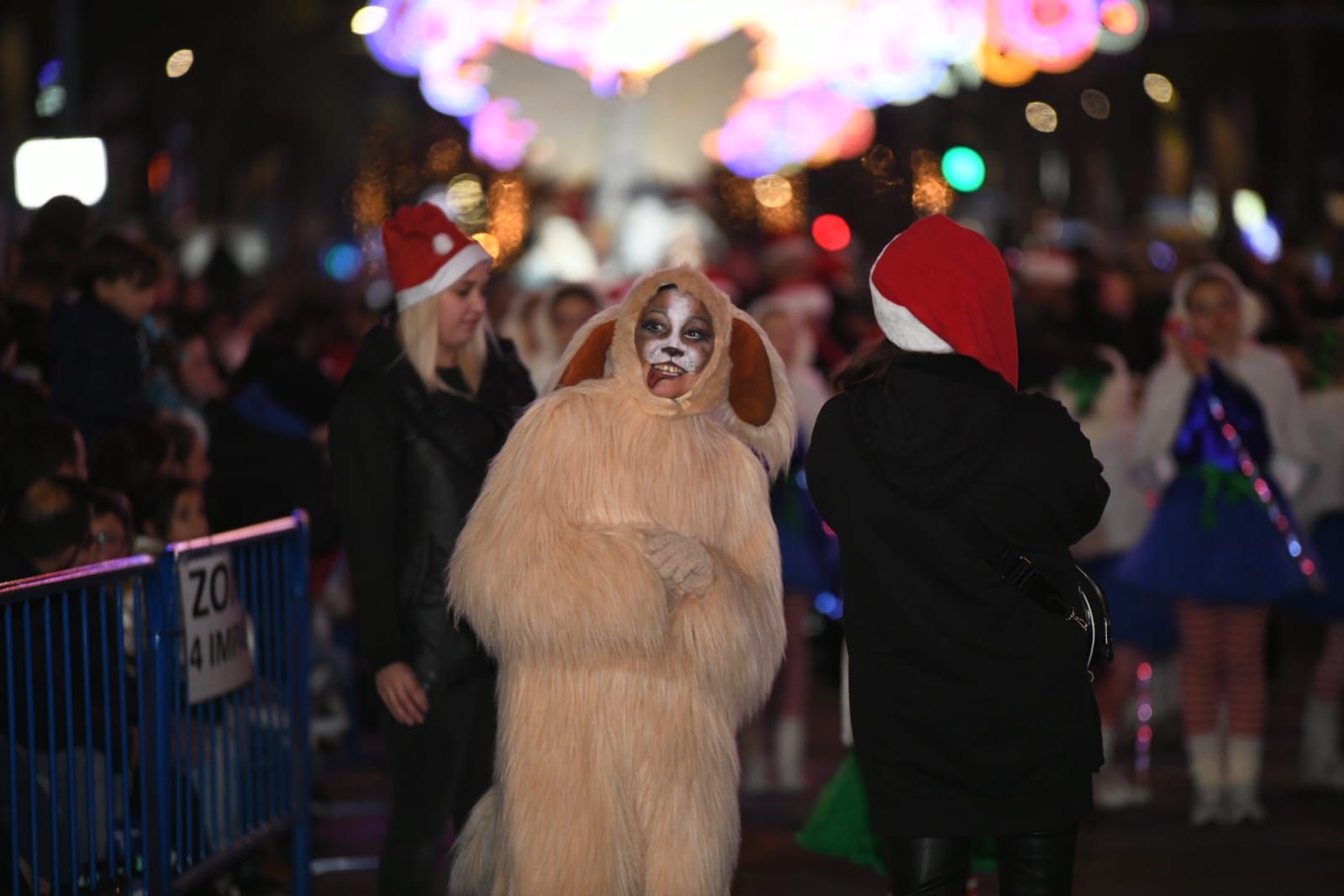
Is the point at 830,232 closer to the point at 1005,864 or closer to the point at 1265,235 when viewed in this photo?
the point at 1265,235

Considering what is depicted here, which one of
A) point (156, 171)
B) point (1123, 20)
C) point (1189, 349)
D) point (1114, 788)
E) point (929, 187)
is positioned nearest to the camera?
point (1189, 349)

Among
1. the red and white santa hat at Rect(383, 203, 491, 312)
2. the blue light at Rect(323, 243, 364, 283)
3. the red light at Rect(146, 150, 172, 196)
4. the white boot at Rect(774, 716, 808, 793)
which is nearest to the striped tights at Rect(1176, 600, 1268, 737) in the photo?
the white boot at Rect(774, 716, 808, 793)

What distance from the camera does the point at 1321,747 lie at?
914cm

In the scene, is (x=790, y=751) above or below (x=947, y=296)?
below

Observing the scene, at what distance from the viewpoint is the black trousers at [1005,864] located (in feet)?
14.4

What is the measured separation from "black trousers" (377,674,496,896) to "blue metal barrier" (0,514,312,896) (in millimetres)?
797

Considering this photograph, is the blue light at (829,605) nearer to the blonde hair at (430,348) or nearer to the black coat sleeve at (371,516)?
the blonde hair at (430,348)

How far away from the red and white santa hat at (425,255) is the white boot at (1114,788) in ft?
14.5

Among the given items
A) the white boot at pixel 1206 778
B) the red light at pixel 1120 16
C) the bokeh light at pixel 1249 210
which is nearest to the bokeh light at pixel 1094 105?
the red light at pixel 1120 16

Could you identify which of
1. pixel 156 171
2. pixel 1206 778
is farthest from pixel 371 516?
pixel 156 171

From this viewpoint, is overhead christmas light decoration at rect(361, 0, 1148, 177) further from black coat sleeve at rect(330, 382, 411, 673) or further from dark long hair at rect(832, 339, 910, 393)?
dark long hair at rect(832, 339, 910, 393)

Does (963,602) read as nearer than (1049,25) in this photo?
Yes

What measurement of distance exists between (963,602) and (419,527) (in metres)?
1.91

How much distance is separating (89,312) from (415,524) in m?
3.12
